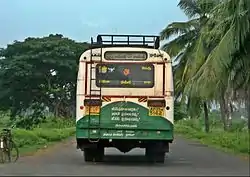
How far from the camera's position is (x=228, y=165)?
57.3 feet

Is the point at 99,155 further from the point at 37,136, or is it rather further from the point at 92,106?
the point at 37,136

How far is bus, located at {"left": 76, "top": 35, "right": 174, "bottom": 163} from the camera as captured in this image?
56.1 ft

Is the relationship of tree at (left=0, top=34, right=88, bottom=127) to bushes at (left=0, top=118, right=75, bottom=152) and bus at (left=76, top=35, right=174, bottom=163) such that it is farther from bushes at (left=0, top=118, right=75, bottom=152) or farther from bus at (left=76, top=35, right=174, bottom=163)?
bus at (left=76, top=35, right=174, bottom=163)

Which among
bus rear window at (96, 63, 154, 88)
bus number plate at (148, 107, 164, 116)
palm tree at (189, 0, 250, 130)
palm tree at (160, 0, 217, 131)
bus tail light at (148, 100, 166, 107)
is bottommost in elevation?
bus number plate at (148, 107, 164, 116)

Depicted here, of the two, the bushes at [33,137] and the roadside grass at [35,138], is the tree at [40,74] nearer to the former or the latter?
the roadside grass at [35,138]

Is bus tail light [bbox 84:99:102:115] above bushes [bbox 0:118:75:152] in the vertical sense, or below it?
above

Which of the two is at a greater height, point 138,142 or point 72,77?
point 72,77

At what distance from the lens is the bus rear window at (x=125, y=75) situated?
57.2 ft

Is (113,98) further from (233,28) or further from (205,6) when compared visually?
(205,6)

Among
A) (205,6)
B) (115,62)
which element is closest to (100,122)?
(115,62)

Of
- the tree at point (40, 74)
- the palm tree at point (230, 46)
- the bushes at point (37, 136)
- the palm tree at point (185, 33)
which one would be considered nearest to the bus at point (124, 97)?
the palm tree at point (230, 46)

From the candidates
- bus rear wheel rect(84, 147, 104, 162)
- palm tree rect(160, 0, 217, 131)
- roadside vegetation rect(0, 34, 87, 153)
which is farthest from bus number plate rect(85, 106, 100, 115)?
roadside vegetation rect(0, 34, 87, 153)

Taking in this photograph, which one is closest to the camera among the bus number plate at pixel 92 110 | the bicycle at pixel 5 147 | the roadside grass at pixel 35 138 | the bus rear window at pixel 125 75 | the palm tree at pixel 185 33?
the bus number plate at pixel 92 110

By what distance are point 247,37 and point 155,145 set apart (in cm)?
600
